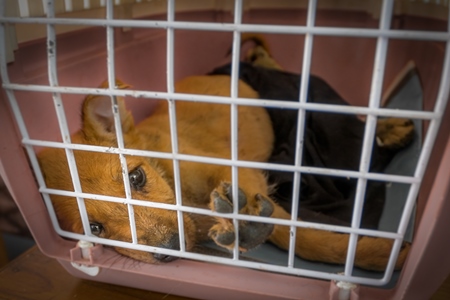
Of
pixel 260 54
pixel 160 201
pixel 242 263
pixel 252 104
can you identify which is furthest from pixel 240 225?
pixel 260 54

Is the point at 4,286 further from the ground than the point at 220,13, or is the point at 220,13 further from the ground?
the point at 220,13

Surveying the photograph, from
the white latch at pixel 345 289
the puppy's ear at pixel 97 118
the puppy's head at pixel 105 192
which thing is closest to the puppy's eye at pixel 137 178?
the puppy's head at pixel 105 192

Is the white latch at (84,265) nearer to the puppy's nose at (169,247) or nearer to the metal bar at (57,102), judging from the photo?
the metal bar at (57,102)

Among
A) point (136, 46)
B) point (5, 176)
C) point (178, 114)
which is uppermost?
point (136, 46)

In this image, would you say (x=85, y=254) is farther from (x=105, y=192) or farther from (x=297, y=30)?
(x=297, y=30)

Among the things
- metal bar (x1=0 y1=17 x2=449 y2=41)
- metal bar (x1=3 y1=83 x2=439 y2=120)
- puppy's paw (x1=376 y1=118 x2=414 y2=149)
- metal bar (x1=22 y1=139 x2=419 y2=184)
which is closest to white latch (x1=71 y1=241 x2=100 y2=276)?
metal bar (x1=22 y1=139 x2=419 y2=184)

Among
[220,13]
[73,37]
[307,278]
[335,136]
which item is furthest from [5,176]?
[220,13]

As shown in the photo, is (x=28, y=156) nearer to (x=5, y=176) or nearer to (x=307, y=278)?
(x=5, y=176)

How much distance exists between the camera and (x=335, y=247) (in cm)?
106

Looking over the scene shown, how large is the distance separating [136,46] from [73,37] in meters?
0.31

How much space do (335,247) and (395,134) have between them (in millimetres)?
643

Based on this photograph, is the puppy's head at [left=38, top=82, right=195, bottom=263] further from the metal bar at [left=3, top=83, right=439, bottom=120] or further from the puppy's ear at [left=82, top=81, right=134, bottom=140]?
the metal bar at [left=3, top=83, right=439, bottom=120]

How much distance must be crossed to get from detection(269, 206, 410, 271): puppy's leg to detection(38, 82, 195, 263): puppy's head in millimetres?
276

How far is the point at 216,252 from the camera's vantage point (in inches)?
42.8
